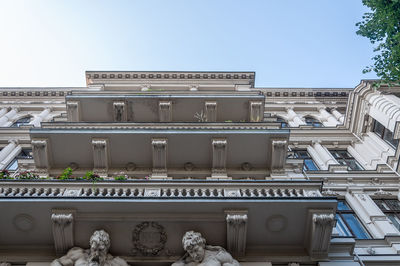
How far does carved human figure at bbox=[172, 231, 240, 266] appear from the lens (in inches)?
382

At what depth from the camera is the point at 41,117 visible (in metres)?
25.1

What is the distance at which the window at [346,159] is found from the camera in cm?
1959

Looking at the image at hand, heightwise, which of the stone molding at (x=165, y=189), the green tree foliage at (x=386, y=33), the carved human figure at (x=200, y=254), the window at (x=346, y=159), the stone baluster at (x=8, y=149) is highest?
the green tree foliage at (x=386, y=33)

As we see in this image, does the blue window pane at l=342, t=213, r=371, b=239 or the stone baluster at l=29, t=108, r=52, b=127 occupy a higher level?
the stone baluster at l=29, t=108, r=52, b=127

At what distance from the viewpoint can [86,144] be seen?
600 inches

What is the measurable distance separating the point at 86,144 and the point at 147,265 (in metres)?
6.93

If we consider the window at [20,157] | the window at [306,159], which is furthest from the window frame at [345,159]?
the window at [20,157]

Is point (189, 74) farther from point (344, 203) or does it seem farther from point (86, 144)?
point (344, 203)

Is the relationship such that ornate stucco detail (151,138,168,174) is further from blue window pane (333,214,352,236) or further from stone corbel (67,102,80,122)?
blue window pane (333,214,352,236)

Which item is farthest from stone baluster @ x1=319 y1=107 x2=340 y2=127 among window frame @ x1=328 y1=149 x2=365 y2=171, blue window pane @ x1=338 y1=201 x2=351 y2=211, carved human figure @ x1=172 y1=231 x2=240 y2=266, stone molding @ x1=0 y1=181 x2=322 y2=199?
carved human figure @ x1=172 y1=231 x2=240 y2=266

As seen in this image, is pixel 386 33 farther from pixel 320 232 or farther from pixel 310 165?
pixel 320 232

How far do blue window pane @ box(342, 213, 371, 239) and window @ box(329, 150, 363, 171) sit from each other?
5205mm

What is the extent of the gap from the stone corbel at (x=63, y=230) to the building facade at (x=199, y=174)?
33 millimetres

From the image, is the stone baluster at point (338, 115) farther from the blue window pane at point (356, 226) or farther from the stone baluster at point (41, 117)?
the stone baluster at point (41, 117)
